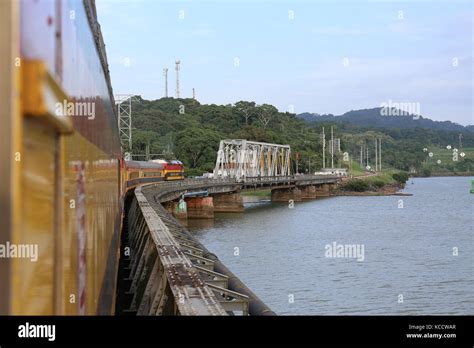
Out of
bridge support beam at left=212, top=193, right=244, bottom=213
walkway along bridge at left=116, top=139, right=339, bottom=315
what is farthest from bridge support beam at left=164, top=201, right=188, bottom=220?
walkway along bridge at left=116, top=139, right=339, bottom=315

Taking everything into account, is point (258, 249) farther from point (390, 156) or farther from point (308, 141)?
point (390, 156)

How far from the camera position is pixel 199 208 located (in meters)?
57.7

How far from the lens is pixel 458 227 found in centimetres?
4381

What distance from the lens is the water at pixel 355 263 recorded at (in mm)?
20328

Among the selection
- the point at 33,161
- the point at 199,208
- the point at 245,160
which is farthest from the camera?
the point at 245,160

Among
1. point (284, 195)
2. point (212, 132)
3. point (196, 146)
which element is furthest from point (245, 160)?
Answer: point (212, 132)

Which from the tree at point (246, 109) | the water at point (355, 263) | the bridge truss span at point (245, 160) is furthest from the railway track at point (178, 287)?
the tree at point (246, 109)

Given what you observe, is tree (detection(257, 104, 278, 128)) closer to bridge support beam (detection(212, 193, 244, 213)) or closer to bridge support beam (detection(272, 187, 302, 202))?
bridge support beam (detection(272, 187, 302, 202))

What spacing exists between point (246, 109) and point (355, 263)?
4282 inches

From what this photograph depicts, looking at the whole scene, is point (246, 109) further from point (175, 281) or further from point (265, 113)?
point (175, 281)

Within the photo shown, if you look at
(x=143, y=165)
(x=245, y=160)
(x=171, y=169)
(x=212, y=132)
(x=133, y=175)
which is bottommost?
(x=133, y=175)

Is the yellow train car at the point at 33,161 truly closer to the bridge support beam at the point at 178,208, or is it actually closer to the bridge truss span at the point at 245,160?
the bridge support beam at the point at 178,208

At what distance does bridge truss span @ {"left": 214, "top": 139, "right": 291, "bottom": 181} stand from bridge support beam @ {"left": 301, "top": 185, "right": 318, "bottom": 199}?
552cm

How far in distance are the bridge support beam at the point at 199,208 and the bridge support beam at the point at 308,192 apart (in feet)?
114
